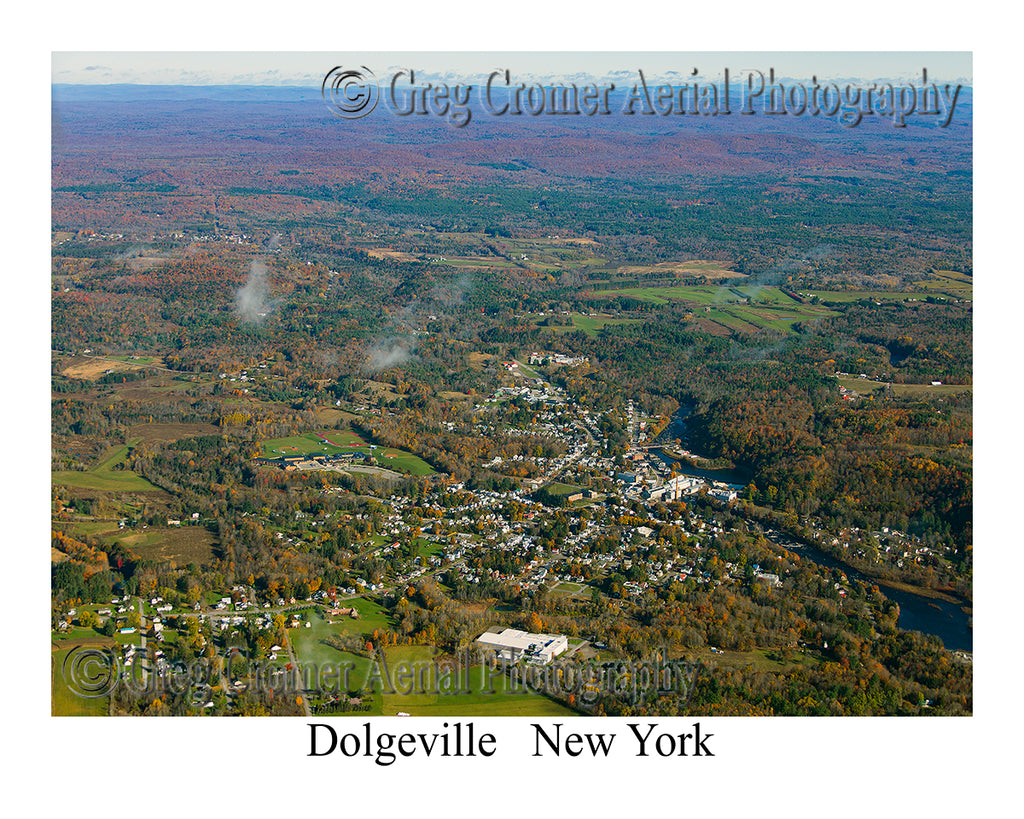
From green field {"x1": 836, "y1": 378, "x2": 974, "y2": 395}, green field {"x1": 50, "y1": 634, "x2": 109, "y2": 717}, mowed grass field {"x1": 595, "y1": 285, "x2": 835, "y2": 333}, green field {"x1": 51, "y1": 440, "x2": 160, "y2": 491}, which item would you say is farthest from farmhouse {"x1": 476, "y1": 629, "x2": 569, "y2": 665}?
mowed grass field {"x1": 595, "y1": 285, "x2": 835, "y2": 333}

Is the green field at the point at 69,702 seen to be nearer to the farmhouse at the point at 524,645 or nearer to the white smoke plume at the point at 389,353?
the farmhouse at the point at 524,645

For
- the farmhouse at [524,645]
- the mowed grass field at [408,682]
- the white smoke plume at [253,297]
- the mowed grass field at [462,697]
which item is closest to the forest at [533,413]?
the white smoke plume at [253,297]

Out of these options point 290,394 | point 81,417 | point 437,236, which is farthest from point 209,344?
point 437,236

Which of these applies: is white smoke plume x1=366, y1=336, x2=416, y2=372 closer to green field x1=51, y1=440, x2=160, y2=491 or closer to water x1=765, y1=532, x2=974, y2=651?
green field x1=51, y1=440, x2=160, y2=491

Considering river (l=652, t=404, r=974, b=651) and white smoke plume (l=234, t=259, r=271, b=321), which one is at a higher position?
white smoke plume (l=234, t=259, r=271, b=321)

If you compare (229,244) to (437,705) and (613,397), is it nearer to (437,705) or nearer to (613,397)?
(613,397)

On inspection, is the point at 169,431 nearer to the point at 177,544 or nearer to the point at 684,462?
the point at 177,544

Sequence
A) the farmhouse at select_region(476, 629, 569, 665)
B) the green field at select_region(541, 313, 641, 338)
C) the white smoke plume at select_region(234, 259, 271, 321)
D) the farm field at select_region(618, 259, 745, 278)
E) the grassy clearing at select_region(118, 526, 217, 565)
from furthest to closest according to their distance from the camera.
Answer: the farm field at select_region(618, 259, 745, 278) → the white smoke plume at select_region(234, 259, 271, 321) → the green field at select_region(541, 313, 641, 338) → the grassy clearing at select_region(118, 526, 217, 565) → the farmhouse at select_region(476, 629, 569, 665)
